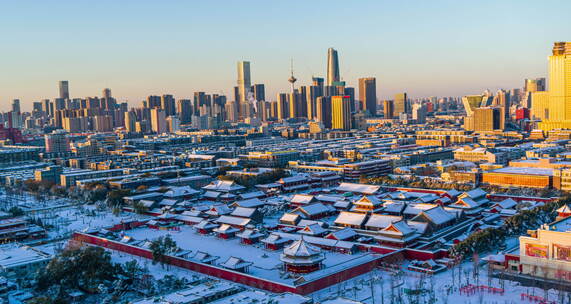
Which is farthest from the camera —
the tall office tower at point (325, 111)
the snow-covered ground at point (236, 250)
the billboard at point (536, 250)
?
the tall office tower at point (325, 111)

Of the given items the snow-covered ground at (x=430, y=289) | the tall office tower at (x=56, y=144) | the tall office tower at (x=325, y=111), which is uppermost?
the tall office tower at (x=325, y=111)

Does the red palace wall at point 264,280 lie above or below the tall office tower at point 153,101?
below

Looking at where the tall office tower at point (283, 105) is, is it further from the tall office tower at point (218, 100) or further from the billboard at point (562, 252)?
the billboard at point (562, 252)

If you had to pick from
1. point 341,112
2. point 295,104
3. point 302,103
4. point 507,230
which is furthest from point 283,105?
point 507,230

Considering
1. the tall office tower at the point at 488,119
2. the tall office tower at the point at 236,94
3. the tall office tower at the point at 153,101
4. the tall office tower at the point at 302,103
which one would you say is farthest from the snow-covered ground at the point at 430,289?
the tall office tower at the point at 236,94

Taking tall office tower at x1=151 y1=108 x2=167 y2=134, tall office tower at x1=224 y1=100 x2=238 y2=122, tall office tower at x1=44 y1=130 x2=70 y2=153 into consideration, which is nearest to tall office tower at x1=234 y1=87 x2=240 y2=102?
tall office tower at x1=224 y1=100 x2=238 y2=122

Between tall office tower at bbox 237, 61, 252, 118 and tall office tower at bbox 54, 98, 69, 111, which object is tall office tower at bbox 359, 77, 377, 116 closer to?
tall office tower at bbox 237, 61, 252, 118
